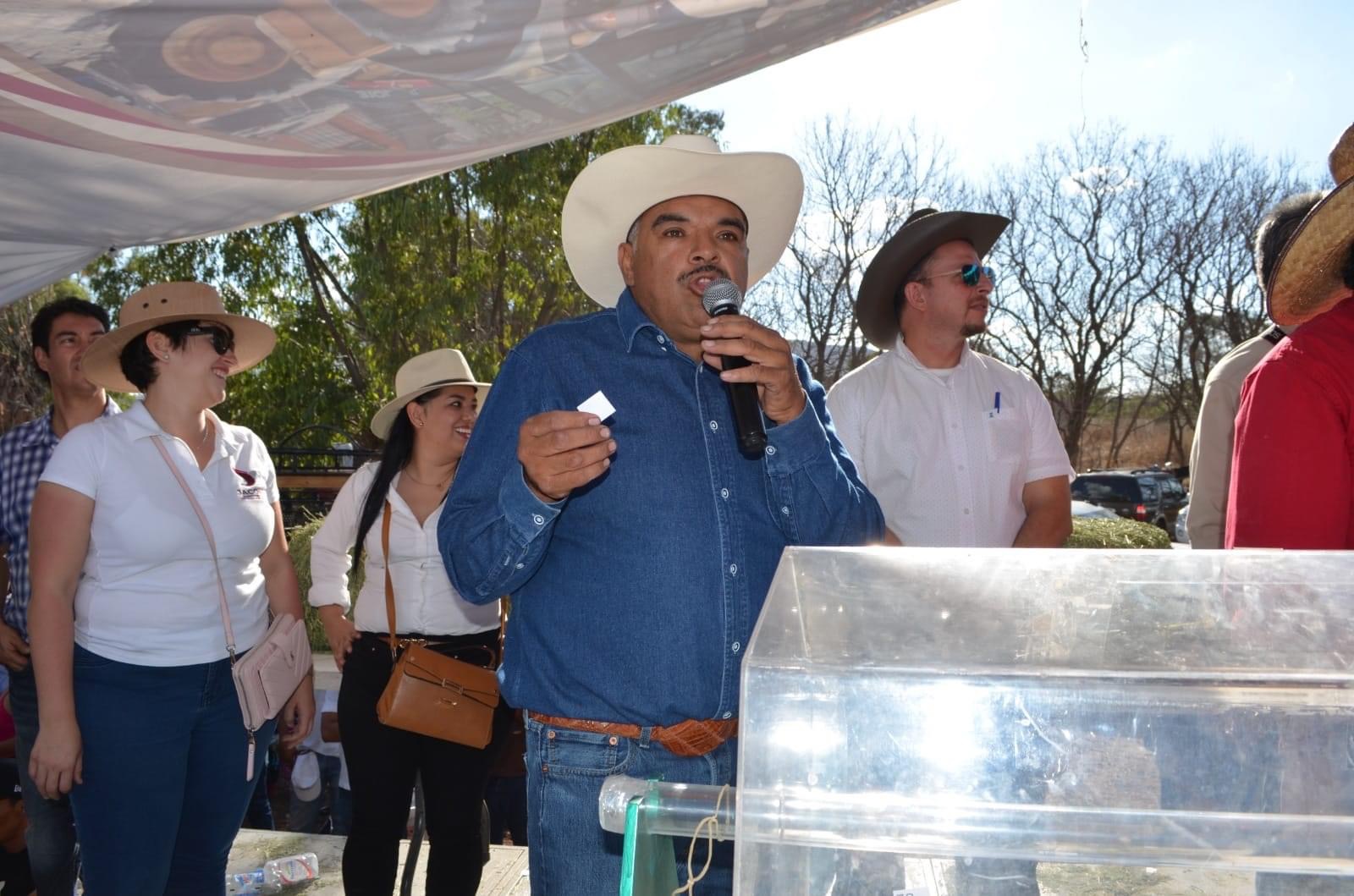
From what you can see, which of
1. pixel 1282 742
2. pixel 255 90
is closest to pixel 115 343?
pixel 255 90

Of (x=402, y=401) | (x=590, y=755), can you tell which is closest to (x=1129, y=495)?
(x=402, y=401)

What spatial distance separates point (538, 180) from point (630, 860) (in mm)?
11433

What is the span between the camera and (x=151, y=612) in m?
2.86

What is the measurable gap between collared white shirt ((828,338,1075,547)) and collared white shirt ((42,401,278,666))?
204 cm

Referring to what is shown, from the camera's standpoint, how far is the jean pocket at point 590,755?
1983mm

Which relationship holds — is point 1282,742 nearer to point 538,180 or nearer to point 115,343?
point 115,343

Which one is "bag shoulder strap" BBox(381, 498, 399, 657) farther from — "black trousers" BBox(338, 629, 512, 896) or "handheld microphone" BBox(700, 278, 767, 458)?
"handheld microphone" BBox(700, 278, 767, 458)

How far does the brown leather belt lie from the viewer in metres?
1.99

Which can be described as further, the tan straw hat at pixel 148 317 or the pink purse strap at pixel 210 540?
the tan straw hat at pixel 148 317

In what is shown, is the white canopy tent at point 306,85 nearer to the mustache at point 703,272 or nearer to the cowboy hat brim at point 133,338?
the cowboy hat brim at point 133,338

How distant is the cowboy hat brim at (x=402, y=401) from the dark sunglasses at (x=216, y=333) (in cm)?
99

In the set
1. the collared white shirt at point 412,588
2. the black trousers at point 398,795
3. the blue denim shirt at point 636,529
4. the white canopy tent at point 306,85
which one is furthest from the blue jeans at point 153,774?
the white canopy tent at point 306,85

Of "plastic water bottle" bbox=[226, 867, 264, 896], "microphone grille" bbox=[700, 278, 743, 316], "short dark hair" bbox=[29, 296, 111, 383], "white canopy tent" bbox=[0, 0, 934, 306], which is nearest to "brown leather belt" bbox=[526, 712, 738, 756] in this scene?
"microphone grille" bbox=[700, 278, 743, 316]

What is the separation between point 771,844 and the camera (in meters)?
0.84
